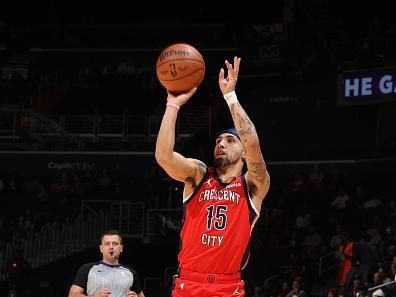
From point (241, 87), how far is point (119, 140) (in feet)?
14.7

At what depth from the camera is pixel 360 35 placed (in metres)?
25.6

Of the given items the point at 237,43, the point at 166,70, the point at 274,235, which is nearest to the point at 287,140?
the point at 237,43

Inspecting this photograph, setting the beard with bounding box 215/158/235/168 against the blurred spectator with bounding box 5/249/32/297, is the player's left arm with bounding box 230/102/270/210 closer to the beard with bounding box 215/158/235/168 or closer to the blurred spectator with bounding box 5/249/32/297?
the beard with bounding box 215/158/235/168

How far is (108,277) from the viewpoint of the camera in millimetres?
9094

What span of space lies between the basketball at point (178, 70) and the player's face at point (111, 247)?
9.47ft

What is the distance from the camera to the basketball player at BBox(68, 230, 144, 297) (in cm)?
897

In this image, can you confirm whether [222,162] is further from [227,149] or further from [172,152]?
[172,152]

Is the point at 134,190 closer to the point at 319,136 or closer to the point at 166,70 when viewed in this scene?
the point at 319,136

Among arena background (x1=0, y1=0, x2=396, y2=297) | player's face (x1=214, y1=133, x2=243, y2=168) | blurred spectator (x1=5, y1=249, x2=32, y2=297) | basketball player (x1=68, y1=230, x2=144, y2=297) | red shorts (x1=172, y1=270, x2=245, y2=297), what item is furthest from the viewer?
arena background (x1=0, y1=0, x2=396, y2=297)

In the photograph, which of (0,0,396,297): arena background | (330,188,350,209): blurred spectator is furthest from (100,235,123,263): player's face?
(330,188,350,209): blurred spectator

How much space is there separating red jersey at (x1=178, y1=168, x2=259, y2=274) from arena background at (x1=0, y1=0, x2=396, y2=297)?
10822 mm

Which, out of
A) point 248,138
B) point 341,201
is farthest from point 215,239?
point 341,201

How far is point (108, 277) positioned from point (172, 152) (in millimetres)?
3120

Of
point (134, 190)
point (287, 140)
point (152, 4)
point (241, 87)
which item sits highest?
point (152, 4)
